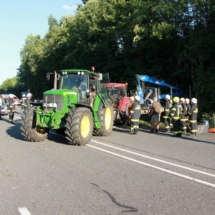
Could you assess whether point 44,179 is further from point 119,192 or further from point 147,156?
point 147,156

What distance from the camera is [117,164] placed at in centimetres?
802

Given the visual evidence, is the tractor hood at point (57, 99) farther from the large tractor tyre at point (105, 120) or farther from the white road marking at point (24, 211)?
the white road marking at point (24, 211)

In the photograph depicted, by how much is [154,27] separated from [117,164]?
1492 cm

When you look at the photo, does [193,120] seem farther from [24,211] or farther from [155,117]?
[24,211]

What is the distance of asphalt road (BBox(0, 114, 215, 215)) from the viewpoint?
16.5 ft

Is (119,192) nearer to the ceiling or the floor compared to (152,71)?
nearer to the floor

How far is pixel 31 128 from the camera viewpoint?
11094mm

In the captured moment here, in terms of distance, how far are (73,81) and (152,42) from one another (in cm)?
1457

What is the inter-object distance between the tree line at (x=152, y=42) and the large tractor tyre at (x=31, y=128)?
1197 centimetres


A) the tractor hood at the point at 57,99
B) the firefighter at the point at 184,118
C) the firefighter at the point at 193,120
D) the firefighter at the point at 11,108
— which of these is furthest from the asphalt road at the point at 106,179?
the firefighter at the point at 11,108

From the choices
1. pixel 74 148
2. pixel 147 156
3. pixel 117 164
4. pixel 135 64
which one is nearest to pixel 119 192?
pixel 117 164

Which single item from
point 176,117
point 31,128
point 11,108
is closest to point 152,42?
point 11,108

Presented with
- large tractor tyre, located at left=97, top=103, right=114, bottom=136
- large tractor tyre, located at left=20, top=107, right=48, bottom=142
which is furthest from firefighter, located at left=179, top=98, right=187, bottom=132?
large tractor tyre, located at left=20, top=107, right=48, bottom=142

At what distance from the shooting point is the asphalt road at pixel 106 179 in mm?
5023
